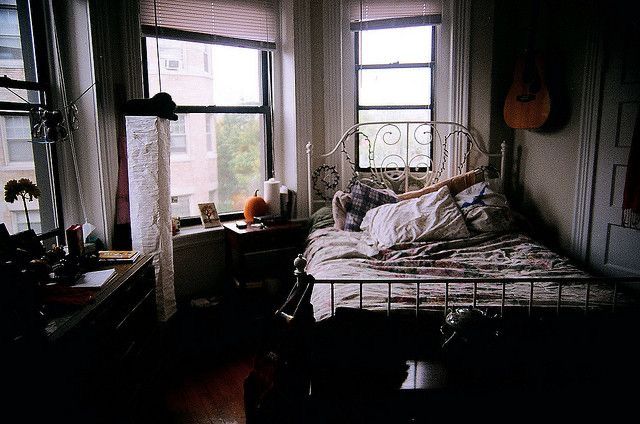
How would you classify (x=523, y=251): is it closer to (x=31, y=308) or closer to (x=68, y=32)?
(x=31, y=308)

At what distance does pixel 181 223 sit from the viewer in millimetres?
3430

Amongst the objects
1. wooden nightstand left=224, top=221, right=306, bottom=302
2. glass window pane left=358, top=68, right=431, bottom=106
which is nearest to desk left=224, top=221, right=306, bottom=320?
wooden nightstand left=224, top=221, right=306, bottom=302

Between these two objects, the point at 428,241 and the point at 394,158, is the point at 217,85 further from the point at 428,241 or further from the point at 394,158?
the point at 428,241

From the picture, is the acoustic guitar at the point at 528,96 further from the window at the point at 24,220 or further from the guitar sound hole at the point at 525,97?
the window at the point at 24,220

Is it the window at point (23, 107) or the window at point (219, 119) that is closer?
the window at point (23, 107)

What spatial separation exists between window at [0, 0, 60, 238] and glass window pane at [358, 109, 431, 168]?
2345mm

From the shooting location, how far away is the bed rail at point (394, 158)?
3820 millimetres

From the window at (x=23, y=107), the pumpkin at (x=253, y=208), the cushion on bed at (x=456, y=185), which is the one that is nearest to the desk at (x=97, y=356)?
the window at (x=23, y=107)

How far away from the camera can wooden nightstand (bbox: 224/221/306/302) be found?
3238 mm

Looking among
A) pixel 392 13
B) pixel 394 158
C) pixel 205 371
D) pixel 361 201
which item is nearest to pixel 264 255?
pixel 361 201

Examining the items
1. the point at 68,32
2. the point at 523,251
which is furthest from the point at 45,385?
the point at 523,251

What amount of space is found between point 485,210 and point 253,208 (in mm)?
1671

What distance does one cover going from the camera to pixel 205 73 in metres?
3.44

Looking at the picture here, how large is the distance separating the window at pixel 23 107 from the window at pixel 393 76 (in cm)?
232
